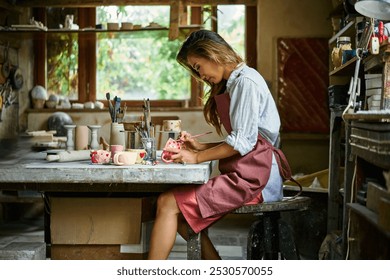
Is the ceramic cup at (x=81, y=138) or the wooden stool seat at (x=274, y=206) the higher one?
the ceramic cup at (x=81, y=138)

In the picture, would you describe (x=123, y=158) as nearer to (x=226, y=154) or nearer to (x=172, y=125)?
(x=226, y=154)

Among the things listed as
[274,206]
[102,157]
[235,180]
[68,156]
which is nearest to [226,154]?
[235,180]

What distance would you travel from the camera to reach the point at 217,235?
509cm

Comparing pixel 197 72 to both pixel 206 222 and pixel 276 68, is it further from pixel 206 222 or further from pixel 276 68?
pixel 276 68

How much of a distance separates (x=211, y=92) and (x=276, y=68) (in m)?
2.89

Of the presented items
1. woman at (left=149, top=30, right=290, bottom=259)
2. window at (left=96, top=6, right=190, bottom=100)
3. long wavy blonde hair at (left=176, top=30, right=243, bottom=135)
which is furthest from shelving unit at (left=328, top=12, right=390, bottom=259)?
window at (left=96, top=6, right=190, bottom=100)

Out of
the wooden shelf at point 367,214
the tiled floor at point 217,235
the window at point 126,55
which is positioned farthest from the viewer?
the window at point 126,55

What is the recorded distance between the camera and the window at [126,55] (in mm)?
6148

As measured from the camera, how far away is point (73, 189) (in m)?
2.71

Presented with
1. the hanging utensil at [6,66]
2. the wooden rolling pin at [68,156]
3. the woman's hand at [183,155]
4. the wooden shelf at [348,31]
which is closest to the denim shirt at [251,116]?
the woman's hand at [183,155]

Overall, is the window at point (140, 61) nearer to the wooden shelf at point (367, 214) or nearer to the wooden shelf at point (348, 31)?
the wooden shelf at point (348, 31)

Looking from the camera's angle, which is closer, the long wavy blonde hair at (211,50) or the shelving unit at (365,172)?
the shelving unit at (365,172)

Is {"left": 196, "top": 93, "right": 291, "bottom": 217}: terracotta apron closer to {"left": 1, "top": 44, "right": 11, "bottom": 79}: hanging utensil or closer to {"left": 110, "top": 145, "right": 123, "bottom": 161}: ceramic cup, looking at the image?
{"left": 110, "top": 145, "right": 123, "bottom": 161}: ceramic cup
